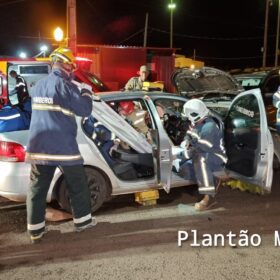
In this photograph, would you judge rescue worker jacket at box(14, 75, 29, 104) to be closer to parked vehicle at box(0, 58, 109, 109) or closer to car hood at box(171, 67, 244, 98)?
parked vehicle at box(0, 58, 109, 109)

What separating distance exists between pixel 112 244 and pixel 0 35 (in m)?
47.6

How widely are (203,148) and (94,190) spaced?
140 cm

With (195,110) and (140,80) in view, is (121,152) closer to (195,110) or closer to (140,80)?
(195,110)

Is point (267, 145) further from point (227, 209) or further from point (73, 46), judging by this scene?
point (73, 46)

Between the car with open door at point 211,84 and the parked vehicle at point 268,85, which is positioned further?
the car with open door at point 211,84

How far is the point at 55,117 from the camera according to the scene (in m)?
4.11

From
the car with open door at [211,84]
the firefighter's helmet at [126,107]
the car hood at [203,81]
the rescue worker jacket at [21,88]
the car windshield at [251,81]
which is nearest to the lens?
the firefighter's helmet at [126,107]

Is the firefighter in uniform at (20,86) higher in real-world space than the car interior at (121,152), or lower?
higher

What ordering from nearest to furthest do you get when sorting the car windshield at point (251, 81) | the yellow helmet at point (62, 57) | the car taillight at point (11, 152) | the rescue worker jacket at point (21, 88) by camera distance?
the yellow helmet at point (62, 57) → the car taillight at point (11, 152) → the car windshield at point (251, 81) → the rescue worker jacket at point (21, 88)

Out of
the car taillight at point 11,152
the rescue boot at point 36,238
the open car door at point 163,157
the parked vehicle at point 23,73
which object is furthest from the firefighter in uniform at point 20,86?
the rescue boot at point 36,238

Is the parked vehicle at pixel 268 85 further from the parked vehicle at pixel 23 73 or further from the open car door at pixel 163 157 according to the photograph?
the parked vehicle at pixel 23 73

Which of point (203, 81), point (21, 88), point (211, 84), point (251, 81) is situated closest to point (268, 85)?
point (251, 81)

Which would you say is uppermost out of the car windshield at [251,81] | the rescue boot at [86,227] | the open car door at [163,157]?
the car windshield at [251,81]

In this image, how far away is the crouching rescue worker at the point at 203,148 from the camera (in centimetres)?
513
